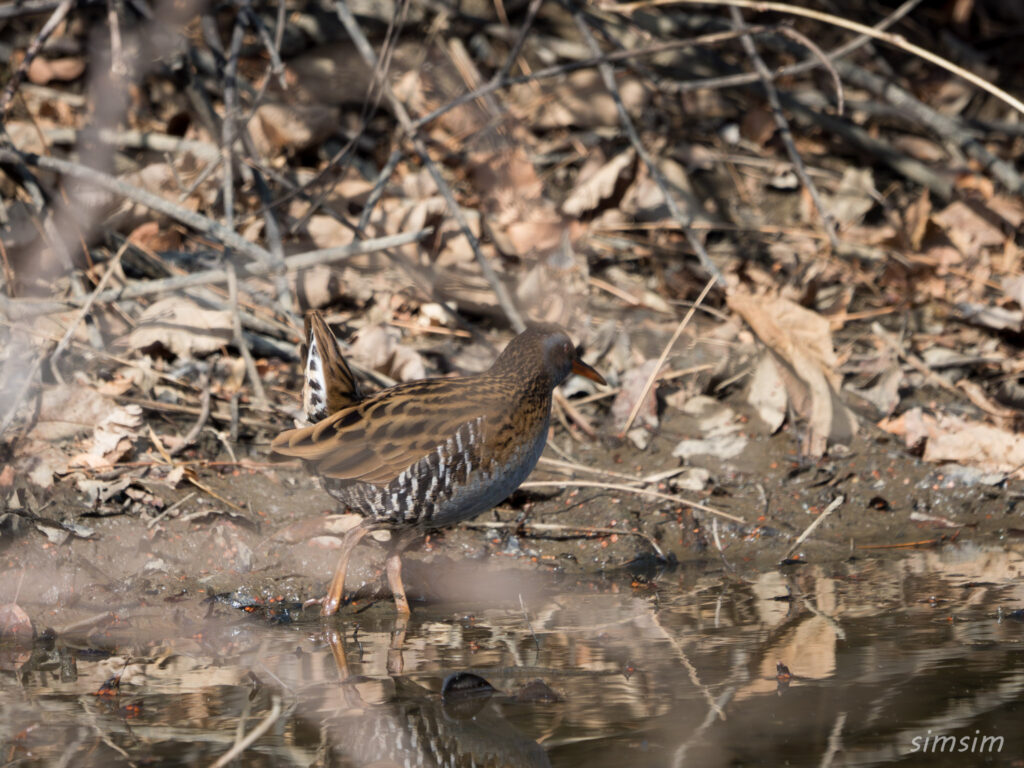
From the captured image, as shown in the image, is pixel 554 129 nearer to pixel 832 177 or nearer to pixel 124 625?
pixel 832 177

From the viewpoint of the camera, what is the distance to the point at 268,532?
4652mm

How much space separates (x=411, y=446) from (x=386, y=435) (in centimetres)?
11

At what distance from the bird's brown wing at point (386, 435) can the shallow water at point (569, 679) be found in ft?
1.77

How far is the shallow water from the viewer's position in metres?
2.73

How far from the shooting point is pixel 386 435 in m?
4.24

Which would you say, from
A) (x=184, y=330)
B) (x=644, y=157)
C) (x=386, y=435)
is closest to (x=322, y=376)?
(x=386, y=435)

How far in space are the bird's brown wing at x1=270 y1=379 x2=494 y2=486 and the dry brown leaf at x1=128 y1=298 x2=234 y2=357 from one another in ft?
4.74

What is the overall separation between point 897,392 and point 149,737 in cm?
402

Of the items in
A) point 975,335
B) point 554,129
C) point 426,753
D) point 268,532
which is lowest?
point 975,335

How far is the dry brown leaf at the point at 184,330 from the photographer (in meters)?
5.55

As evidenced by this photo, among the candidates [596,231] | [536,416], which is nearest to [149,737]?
[536,416]

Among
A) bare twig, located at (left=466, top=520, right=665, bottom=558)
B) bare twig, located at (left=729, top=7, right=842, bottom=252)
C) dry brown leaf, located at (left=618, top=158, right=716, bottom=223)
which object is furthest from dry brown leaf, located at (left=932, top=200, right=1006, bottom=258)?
bare twig, located at (left=466, top=520, right=665, bottom=558)

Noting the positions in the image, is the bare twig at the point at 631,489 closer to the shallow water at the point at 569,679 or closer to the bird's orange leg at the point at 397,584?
the shallow water at the point at 569,679

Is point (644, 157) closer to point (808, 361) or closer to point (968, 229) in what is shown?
point (808, 361)
